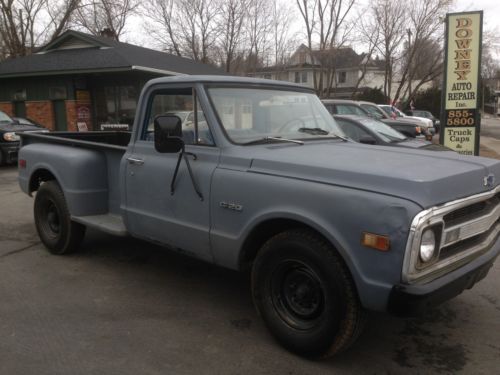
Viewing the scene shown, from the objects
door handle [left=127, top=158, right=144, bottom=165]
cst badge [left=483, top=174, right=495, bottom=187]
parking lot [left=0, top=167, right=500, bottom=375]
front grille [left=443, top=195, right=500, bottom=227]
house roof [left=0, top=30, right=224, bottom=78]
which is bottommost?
parking lot [left=0, top=167, right=500, bottom=375]

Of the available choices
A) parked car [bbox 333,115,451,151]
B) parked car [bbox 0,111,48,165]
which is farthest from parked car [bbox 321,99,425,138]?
parked car [bbox 0,111,48,165]

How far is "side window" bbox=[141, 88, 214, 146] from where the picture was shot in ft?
12.4

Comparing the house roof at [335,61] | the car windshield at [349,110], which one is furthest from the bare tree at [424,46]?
the car windshield at [349,110]

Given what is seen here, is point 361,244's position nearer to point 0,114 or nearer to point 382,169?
point 382,169

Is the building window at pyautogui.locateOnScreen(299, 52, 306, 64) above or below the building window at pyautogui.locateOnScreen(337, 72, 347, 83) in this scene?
above

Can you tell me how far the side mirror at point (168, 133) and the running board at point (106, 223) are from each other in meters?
1.26

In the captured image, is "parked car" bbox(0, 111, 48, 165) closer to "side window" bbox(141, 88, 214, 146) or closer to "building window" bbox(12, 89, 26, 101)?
"building window" bbox(12, 89, 26, 101)

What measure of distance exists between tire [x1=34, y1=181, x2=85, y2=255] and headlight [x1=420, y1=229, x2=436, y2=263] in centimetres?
377

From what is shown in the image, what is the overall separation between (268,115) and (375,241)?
5.68 ft

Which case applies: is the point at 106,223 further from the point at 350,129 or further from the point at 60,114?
the point at 60,114

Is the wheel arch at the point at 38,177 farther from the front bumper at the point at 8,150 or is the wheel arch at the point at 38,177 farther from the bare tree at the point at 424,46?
the bare tree at the point at 424,46

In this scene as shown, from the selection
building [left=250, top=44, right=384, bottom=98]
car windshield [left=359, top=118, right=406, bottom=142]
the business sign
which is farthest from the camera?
building [left=250, top=44, right=384, bottom=98]

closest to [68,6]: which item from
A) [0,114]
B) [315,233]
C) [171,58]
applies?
[171,58]

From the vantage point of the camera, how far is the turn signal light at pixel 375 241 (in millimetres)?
2586
